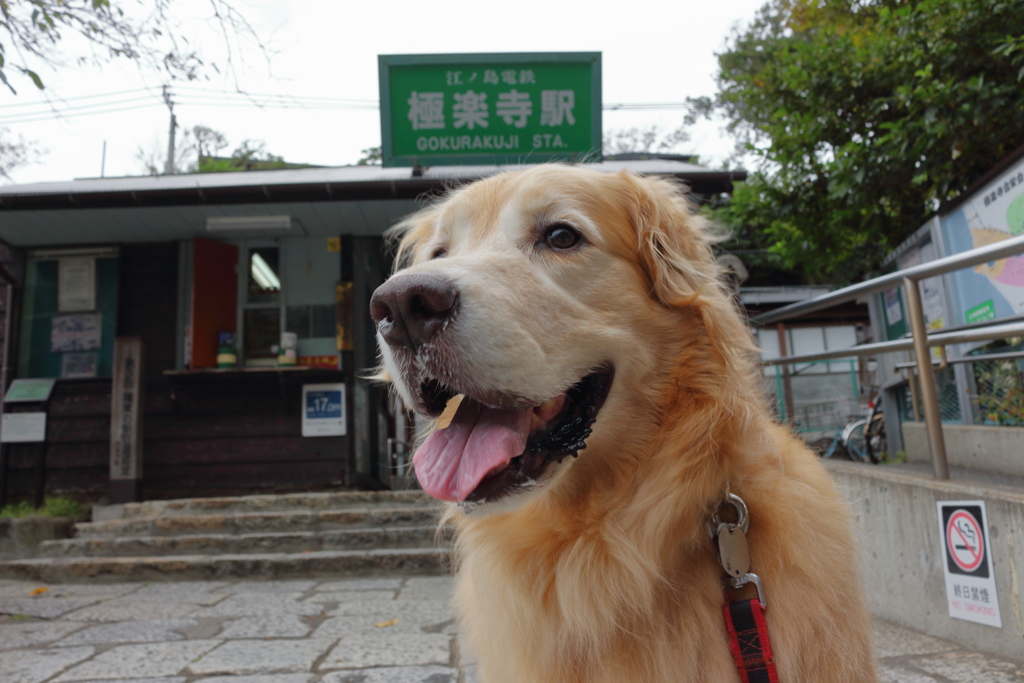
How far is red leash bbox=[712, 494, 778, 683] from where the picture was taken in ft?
4.68

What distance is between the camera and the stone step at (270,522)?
228 inches

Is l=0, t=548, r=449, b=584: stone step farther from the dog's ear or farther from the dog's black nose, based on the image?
the dog's black nose

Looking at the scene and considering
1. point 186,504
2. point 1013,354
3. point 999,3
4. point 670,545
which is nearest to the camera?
point 670,545

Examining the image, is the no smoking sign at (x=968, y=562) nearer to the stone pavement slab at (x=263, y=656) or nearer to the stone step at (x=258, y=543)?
the stone pavement slab at (x=263, y=656)

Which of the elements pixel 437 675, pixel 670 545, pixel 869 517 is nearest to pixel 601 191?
pixel 670 545

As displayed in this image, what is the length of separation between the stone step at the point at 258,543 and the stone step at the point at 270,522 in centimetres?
16

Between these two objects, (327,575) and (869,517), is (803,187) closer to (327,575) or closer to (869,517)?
(869,517)

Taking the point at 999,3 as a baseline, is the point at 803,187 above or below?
below

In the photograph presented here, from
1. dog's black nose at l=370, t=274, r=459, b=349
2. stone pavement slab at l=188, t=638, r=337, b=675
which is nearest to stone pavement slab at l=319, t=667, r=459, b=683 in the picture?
stone pavement slab at l=188, t=638, r=337, b=675

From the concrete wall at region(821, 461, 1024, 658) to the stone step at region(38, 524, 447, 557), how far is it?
349 centimetres

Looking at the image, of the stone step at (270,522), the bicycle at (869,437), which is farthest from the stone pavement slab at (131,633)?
the bicycle at (869,437)

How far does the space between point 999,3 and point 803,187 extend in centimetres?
238

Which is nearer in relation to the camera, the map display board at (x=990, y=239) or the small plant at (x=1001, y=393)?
the small plant at (x=1001, y=393)

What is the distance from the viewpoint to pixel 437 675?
8.95ft
